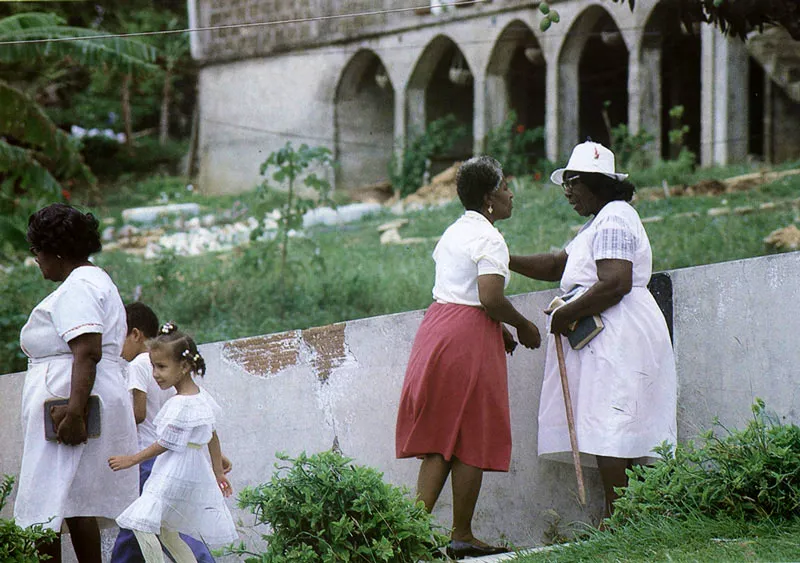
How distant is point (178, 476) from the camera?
A: 4.34 metres

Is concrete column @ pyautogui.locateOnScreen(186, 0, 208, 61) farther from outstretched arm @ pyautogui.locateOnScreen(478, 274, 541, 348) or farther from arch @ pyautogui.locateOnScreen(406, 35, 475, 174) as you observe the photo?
outstretched arm @ pyautogui.locateOnScreen(478, 274, 541, 348)

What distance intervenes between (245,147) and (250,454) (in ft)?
47.2

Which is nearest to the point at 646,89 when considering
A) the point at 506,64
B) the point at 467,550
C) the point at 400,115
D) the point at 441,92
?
the point at 506,64

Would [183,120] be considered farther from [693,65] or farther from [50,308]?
[50,308]

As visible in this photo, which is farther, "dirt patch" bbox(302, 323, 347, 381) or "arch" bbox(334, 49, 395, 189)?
"arch" bbox(334, 49, 395, 189)

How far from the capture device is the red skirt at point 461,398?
4.77 meters

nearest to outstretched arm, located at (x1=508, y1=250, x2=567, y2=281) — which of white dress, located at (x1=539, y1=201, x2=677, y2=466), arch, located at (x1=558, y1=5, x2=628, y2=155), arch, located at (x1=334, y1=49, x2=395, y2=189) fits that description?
white dress, located at (x1=539, y1=201, x2=677, y2=466)

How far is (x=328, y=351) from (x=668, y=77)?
14.3 m

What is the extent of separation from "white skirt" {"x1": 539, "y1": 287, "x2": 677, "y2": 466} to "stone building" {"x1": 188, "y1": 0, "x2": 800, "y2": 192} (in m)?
10.4

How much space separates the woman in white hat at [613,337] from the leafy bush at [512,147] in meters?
10.6

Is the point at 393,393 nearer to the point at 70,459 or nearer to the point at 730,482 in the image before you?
the point at 70,459

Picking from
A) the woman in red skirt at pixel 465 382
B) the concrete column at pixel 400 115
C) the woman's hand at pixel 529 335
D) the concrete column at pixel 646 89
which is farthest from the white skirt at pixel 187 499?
the concrete column at pixel 400 115

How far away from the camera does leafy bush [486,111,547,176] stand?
620 inches

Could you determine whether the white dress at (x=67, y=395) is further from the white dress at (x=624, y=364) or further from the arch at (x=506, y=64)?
the arch at (x=506, y=64)
